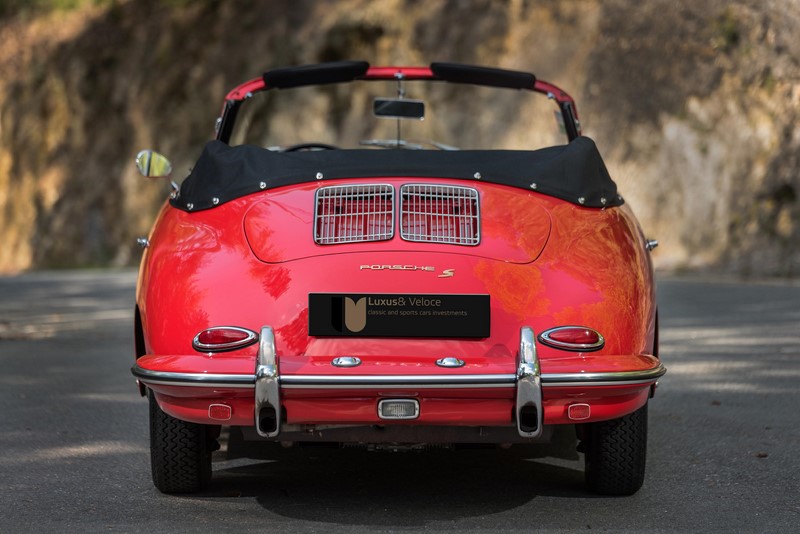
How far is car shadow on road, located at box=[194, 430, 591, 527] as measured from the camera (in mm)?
4398

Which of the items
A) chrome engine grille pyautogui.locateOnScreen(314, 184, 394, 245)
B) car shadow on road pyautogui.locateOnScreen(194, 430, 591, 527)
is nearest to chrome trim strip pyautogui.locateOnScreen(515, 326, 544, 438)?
car shadow on road pyautogui.locateOnScreen(194, 430, 591, 527)

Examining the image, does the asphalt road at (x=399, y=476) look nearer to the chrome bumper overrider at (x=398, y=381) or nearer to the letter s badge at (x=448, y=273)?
the chrome bumper overrider at (x=398, y=381)

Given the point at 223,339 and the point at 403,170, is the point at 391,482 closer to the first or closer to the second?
the point at 223,339

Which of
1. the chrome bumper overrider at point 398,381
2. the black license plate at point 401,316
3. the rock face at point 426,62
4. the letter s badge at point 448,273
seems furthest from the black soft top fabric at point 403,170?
the rock face at point 426,62

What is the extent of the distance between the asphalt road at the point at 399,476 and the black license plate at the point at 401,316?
654 millimetres

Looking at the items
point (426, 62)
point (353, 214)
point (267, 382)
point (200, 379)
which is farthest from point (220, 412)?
point (426, 62)

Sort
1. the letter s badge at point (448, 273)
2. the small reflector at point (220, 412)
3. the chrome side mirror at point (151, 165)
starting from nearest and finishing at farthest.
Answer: the small reflector at point (220, 412) → the letter s badge at point (448, 273) → the chrome side mirror at point (151, 165)

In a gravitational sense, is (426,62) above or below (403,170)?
above

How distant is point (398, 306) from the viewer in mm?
4148

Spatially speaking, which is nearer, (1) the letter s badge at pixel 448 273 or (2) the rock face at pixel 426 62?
(1) the letter s badge at pixel 448 273

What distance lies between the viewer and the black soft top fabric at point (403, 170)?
4.57 m

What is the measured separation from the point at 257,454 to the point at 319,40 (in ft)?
65.5

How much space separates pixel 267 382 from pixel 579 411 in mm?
1028

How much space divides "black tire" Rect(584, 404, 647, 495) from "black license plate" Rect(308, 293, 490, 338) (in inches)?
27.5
